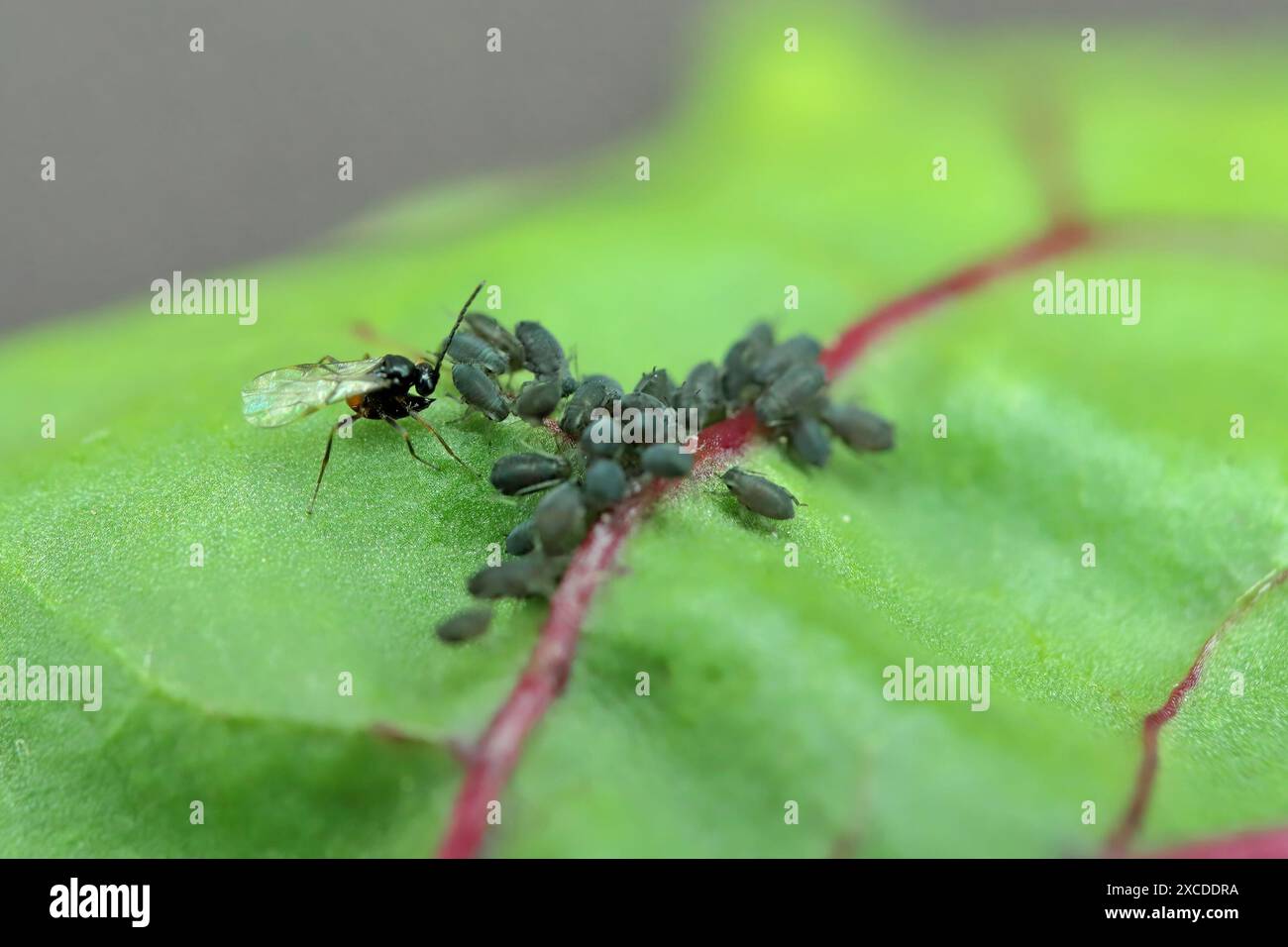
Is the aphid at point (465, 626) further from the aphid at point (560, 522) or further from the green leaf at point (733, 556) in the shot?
the aphid at point (560, 522)

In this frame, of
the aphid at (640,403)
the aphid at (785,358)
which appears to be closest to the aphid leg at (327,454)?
the aphid at (640,403)

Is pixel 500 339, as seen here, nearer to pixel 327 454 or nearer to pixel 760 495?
pixel 327 454

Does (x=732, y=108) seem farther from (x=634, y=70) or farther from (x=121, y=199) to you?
(x=121, y=199)

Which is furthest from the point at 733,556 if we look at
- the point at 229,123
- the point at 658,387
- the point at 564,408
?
the point at 229,123

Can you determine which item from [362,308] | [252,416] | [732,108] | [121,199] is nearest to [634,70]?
[732,108]
